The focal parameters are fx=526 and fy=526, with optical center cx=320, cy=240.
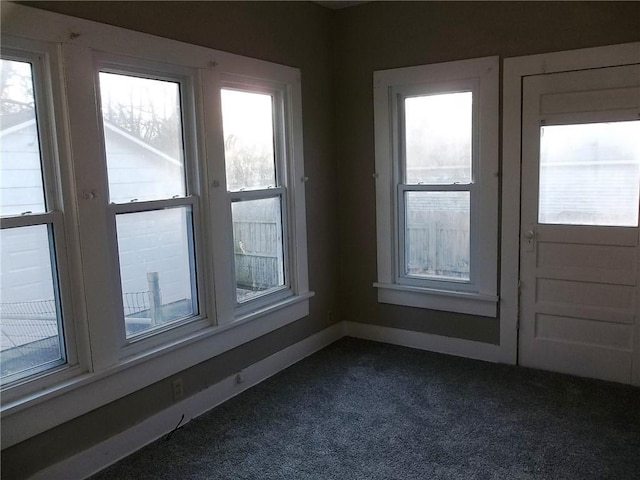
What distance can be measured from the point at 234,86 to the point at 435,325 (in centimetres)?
219

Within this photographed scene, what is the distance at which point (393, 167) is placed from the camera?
3.86m

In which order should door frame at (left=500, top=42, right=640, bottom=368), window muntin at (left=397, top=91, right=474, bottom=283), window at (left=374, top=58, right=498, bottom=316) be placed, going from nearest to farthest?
door frame at (left=500, top=42, right=640, bottom=368) < window at (left=374, top=58, right=498, bottom=316) < window muntin at (left=397, top=91, right=474, bottom=283)

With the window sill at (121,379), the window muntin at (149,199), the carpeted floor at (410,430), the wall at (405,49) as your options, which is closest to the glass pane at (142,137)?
the window muntin at (149,199)

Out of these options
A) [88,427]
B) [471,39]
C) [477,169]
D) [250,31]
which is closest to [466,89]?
[471,39]

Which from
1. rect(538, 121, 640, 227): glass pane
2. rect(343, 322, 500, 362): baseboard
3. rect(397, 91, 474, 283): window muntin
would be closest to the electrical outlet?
rect(343, 322, 500, 362): baseboard

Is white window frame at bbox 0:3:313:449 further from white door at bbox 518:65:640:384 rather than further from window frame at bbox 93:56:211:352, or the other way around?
white door at bbox 518:65:640:384

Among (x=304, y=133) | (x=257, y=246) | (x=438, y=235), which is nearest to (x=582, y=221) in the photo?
(x=438, y=235)

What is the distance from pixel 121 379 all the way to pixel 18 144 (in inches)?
45.8

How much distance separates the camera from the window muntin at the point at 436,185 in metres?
3.63

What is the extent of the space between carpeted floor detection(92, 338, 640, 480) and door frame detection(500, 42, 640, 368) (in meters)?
0.31

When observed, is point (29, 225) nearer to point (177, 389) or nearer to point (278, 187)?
point (177, 389)

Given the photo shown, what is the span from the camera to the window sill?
2.16m

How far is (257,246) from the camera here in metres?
3.43

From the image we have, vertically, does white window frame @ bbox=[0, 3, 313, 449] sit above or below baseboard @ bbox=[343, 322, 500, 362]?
above
